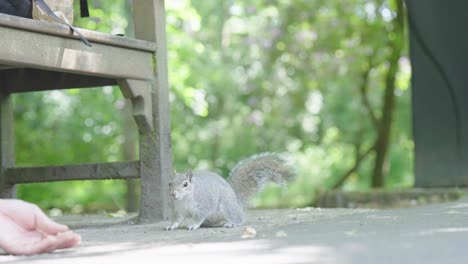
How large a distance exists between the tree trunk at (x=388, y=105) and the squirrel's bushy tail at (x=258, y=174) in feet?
22.9

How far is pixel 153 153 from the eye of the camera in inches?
213

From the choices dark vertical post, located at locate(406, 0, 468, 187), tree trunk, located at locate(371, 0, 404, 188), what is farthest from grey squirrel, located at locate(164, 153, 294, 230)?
tree trunk, located at locate(371, 0, 404, 188)

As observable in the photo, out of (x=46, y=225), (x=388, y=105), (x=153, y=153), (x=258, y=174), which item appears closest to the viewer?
(x=46, y=225)

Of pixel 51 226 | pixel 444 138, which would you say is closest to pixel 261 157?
pixel 51 226

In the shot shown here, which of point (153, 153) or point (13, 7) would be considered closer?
point (13, 7)

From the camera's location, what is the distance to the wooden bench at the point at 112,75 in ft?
15.1

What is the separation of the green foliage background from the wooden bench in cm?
558

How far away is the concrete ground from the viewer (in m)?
2.99

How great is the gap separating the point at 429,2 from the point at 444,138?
1.08m

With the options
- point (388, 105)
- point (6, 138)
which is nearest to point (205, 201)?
point (6, 138)

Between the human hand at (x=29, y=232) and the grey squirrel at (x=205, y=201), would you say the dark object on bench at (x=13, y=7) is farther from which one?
the human hand at (x=29, y=232)

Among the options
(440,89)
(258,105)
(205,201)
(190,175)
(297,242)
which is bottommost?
(297,242)

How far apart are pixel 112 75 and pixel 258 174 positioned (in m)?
0.91

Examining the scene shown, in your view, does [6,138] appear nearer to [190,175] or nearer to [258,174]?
[258,174]
